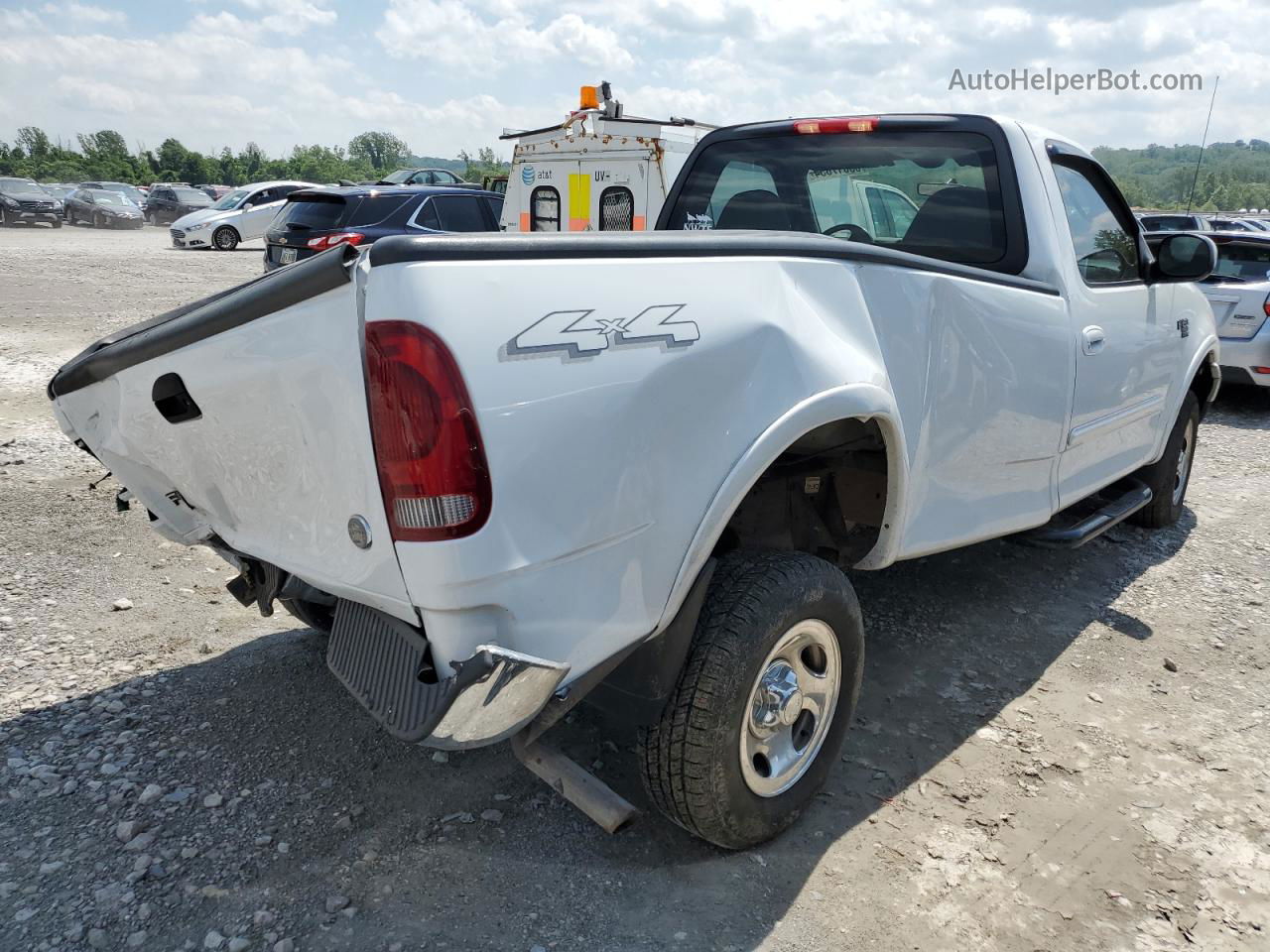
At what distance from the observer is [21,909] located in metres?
2.31

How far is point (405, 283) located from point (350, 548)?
1.92 feet

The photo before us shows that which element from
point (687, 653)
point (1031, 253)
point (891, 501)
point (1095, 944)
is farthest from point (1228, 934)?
point (1031, 253)

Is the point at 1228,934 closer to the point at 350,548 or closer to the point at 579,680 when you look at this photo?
the point at 579,680

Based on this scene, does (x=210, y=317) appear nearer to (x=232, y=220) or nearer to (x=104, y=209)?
(x=232, y=220)

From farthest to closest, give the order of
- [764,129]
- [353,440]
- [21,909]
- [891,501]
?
[764,129]
[891,501]
[21,909]
[353,440]

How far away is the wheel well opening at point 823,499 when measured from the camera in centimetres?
281

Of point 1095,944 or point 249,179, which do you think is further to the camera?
point 249,179

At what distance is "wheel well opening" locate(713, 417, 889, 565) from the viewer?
2.81 m

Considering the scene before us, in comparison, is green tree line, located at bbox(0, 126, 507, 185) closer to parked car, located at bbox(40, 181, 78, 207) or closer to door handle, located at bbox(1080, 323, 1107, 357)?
parked car, located at bbox(40, 181, 78, 207)

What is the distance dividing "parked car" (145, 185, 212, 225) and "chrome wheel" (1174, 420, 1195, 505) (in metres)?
36.1

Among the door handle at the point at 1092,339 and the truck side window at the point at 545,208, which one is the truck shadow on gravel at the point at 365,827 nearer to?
the door handle at the point at 1092,339

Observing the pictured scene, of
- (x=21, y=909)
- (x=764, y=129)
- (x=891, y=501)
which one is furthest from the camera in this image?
(x=764, y=129)

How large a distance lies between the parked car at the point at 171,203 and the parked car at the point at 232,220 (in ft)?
29.9

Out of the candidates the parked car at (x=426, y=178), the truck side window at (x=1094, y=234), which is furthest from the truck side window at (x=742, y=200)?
the parked car at (x=426, y=178)
